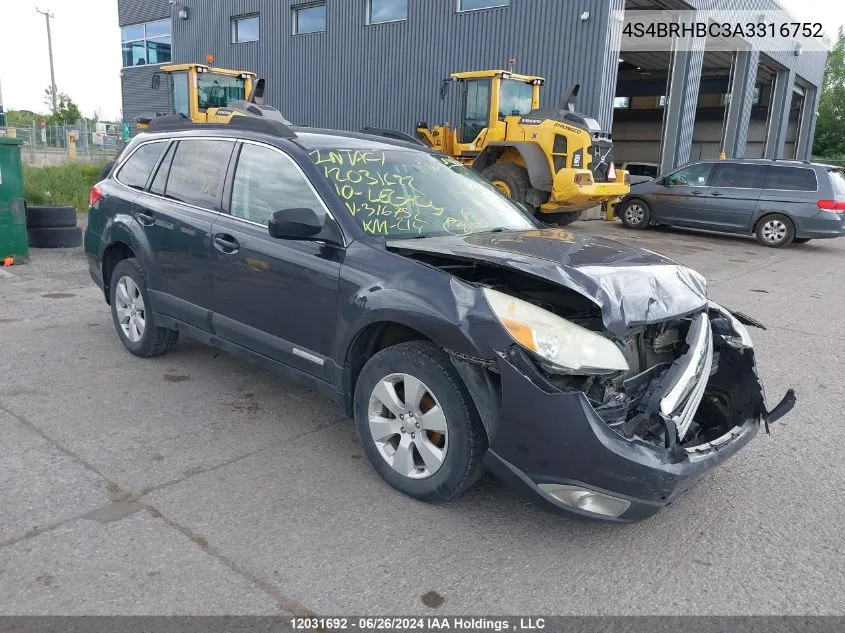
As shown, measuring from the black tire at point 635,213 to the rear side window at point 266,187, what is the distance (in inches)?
521

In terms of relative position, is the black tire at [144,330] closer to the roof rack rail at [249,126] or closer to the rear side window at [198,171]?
the rear side window at [198,171]

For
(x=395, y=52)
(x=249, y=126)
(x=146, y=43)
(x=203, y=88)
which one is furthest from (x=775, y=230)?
(x=146, y=43)

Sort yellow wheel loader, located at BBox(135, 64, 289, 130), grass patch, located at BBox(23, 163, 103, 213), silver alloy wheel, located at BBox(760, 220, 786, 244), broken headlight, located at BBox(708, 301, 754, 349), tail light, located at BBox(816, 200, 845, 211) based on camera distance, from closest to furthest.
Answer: broken headlight, located at BBox(708, 301, 754, 349) < grass patch, located at BBox(23, 163, 103, 213) < tail light, located at BBox(816, 200, 845, 211) < silver alloy wheel, located at BBox(760, 220, 786, 244) < yellow wheel loader, located at BBox(135, 64, 289, 130)

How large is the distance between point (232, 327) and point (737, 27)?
2471 cm

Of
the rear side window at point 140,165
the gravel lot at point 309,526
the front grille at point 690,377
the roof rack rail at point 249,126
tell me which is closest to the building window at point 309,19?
the rear side window at point 140,165

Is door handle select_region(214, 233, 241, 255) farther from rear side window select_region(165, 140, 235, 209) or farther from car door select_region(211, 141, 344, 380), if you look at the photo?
rear side window select_region(165, 140, 235, 209)

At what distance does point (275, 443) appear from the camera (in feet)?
12.5

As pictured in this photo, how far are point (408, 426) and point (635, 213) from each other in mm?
14173

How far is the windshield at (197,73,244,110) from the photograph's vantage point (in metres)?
16.8

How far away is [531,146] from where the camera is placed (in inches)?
527

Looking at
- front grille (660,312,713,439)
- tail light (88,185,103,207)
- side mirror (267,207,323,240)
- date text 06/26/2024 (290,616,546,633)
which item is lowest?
date text 06/26/2024 (290,616,546,633)

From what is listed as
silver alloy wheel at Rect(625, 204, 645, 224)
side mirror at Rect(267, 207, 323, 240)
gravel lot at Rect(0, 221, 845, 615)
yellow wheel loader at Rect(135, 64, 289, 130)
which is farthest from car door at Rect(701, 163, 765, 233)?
side mirror at Rect(267, 207, 323, 240)

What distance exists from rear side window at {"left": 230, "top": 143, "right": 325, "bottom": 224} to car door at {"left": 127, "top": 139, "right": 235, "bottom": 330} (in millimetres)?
189

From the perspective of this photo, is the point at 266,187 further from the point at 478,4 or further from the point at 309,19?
the point at 309,19
